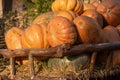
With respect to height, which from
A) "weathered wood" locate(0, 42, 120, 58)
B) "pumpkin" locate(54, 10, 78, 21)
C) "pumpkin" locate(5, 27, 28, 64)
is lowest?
"pumpkin" locate(5, 27, 28, 64)

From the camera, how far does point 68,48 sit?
3242mm

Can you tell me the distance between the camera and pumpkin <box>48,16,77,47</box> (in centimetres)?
354

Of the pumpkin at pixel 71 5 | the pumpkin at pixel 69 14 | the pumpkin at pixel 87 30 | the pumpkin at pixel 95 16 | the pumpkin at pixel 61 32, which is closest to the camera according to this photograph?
the pumpkin at pixel 61 32

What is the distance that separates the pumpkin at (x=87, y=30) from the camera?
3.66m

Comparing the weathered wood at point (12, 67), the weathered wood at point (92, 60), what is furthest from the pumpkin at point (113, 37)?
the weathered wood at point (12, 67)

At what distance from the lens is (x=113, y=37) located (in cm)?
421

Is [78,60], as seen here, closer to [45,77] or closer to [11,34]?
[45,77]

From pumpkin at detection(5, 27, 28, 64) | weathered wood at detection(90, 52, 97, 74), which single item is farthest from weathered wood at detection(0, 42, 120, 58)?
pumpkin at detection(5, 27, 28, 64)

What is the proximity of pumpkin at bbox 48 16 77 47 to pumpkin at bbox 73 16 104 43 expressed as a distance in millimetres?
106

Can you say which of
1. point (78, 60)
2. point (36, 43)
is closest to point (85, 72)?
point (78, 60)

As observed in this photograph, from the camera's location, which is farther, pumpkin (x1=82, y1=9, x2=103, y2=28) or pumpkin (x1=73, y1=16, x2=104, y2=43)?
pumpkin (x1=82, y1=9, x2=103, y2=28)

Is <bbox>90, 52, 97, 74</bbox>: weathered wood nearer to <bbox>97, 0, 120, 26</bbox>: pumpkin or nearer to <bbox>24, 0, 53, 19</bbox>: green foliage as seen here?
<bbox>97, 0, 120, 26</bbox>: pumpkin

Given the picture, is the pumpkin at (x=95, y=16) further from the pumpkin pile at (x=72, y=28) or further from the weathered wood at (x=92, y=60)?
the weathered wood at (x=92, y=60)

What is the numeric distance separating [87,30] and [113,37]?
24.9 inches
